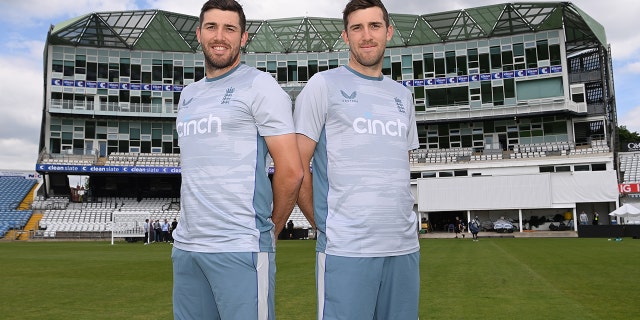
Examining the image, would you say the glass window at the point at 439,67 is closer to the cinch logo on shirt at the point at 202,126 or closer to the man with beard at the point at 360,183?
the man with beard at the point at 360,183

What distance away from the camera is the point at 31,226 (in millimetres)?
42219

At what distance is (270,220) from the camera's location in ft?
10.2

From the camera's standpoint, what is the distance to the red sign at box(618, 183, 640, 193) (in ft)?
131

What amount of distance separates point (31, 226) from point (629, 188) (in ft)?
158

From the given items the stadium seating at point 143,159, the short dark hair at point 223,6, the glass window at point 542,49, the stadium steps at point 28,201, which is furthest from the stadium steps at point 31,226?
the glass window at point 542,49

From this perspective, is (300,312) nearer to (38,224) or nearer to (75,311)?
(75,311)

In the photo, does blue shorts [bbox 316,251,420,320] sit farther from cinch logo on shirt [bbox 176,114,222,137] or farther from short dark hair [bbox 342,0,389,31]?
short dark hair [bbox 342,0,389,31]

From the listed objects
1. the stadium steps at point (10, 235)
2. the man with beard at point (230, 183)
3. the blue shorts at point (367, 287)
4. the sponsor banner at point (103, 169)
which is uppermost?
the sponsor banner at point (103, 169)

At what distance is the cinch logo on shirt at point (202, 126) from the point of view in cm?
301

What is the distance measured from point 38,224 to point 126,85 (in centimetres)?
1806

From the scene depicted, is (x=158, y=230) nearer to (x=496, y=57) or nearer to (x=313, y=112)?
(x=313, y=112)

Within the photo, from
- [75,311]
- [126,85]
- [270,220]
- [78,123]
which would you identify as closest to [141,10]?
[126,85]

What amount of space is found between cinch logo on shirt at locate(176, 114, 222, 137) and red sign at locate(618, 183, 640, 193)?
147ft

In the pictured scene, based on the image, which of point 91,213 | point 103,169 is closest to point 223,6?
point 91,213
